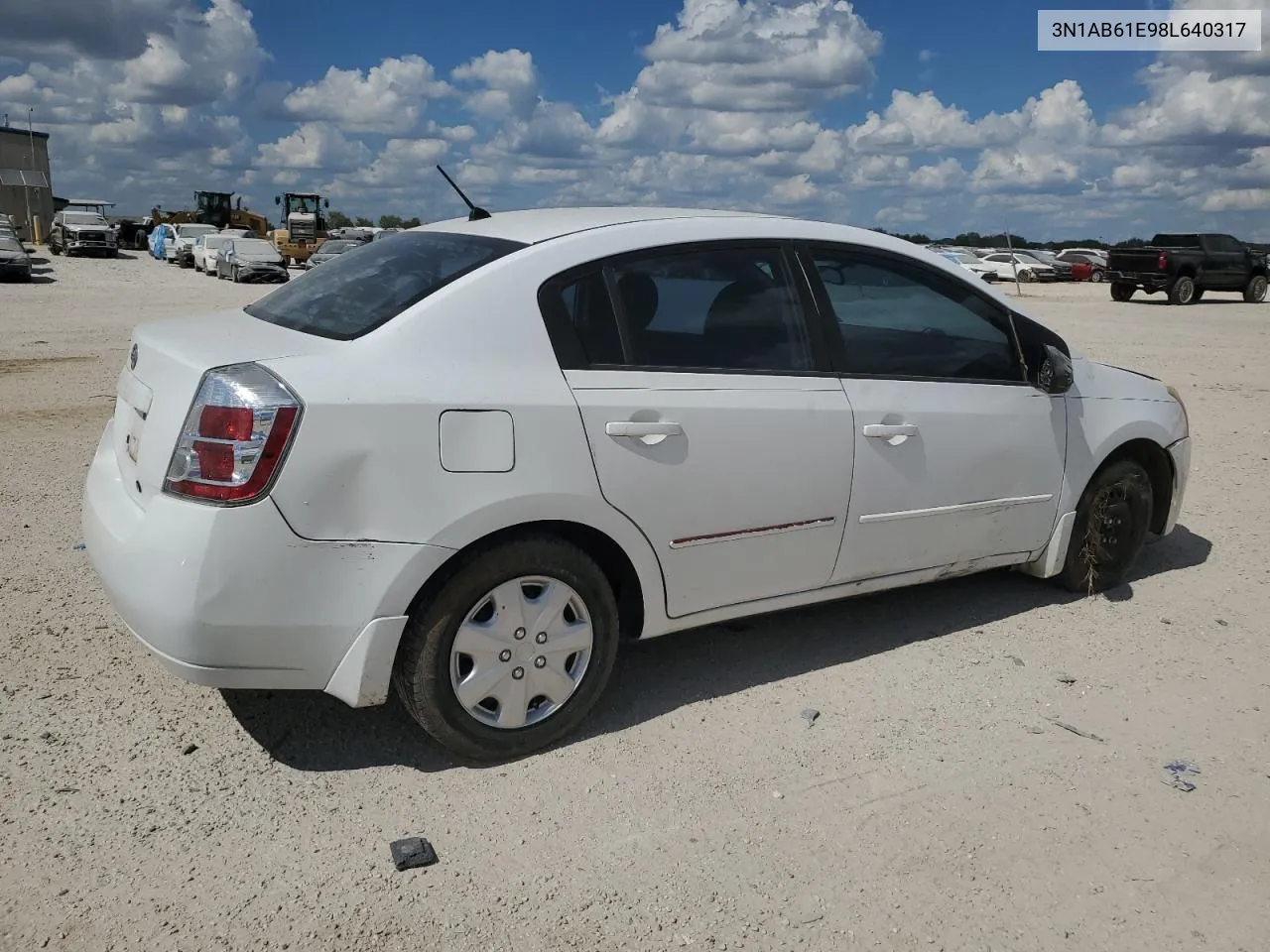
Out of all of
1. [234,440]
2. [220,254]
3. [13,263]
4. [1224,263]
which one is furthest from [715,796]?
[220,254]

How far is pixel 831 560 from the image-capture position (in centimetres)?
404

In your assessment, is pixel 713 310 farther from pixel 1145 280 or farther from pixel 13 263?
pixel 13 263

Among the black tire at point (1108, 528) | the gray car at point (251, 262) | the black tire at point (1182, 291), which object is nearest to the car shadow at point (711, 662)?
the black tire at point (1108, 528)

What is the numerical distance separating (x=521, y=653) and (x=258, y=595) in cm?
84

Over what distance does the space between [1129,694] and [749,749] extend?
159 centimetres

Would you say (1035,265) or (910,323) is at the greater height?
(1035,265)

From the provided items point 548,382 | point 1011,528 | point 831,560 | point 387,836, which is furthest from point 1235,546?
point 387,836

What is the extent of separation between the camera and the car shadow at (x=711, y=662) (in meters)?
3.55

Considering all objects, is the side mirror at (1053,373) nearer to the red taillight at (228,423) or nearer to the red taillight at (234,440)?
the red taillight at (234,440)

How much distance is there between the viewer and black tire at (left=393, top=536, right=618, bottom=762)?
3221mm

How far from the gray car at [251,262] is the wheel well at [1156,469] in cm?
3096

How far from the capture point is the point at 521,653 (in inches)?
134

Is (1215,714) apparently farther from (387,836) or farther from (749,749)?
(387,836)

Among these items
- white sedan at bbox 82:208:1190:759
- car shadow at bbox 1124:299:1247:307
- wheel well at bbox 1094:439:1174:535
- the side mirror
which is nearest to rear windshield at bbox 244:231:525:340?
white sedan at bbox 82:208:1190:759
